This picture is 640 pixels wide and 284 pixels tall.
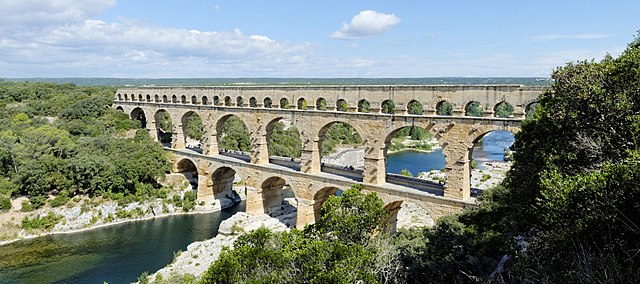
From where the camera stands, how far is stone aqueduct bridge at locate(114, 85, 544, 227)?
18.5 m

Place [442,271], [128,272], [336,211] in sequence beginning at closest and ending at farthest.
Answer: [442,271]
[336,211]
[128,272]

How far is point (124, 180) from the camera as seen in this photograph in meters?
29.4

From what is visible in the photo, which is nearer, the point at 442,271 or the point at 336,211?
the point at 442,271

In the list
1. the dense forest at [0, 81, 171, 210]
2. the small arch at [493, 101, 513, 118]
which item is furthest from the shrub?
the small arch at [493, 101, 513, 118]

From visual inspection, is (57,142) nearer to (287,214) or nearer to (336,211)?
(287,214)

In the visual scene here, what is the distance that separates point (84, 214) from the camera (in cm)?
2728

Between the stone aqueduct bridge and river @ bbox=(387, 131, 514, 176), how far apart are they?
19588 millimetres

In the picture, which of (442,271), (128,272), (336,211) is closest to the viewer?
(442,271)

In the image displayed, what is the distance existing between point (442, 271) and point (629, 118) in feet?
18.4

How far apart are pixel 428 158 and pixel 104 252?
39.7m

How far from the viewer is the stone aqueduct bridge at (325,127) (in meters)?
18.5

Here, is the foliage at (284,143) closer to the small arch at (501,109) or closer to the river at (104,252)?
the river at (104,252)

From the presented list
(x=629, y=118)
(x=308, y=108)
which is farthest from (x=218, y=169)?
(x=629, y=118)

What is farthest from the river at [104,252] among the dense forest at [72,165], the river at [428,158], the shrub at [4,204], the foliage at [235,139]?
the river at [428,158]
